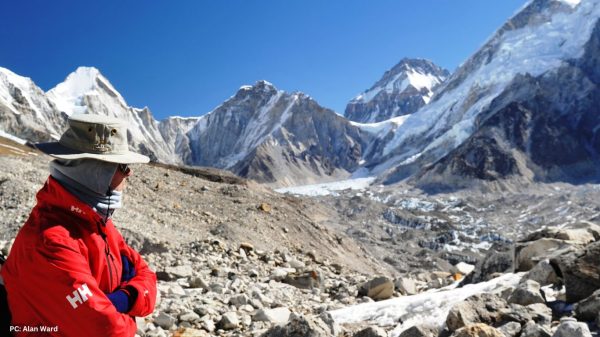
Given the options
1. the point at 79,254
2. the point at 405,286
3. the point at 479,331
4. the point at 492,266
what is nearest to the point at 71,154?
the point at 79,254

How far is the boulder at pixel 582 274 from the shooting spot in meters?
6.54

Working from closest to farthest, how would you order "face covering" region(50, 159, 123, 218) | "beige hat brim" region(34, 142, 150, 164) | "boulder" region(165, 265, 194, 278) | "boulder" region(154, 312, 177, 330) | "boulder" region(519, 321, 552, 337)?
1. "beige hat brim" region(34, 142, 150, 164)
2. "face covering" region(50, 159, 123, 218)
3. "boulder" region(519, 321, 552, 337)
4. "boulder" region(154, 312, 177, 330)
5. "boulder" region(165, 265, 194, 278)

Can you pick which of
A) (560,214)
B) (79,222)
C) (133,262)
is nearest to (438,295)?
(133,262)

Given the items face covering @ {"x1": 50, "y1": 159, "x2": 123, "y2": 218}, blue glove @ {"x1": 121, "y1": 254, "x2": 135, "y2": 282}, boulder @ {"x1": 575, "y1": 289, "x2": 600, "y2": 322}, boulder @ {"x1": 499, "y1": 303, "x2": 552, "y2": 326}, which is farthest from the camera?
boulder @ {"x1": 499, "y1": 303, "x2": 552, "y2": 326}

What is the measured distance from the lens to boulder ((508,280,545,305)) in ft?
22.0

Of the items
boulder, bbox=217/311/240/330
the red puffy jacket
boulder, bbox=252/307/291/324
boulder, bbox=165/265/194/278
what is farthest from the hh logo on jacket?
boulder, bbox=165/265/194/278

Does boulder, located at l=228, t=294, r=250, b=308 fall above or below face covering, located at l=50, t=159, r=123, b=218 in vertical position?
below

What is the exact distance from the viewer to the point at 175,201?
25.8m

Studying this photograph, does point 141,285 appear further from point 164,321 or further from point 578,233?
point 578,233

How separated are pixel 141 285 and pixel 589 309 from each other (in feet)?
16.0

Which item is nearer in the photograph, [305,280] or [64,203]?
[64,203]

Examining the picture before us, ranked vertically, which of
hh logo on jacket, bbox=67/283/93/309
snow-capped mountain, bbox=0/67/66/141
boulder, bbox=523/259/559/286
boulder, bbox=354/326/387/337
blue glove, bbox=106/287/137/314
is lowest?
boulder, bbox=354/326/387/337

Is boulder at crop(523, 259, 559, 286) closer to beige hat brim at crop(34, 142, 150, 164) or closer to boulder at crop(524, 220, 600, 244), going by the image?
boulder at crop(524, 220, 600, 244)

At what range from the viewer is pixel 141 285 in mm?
3555
